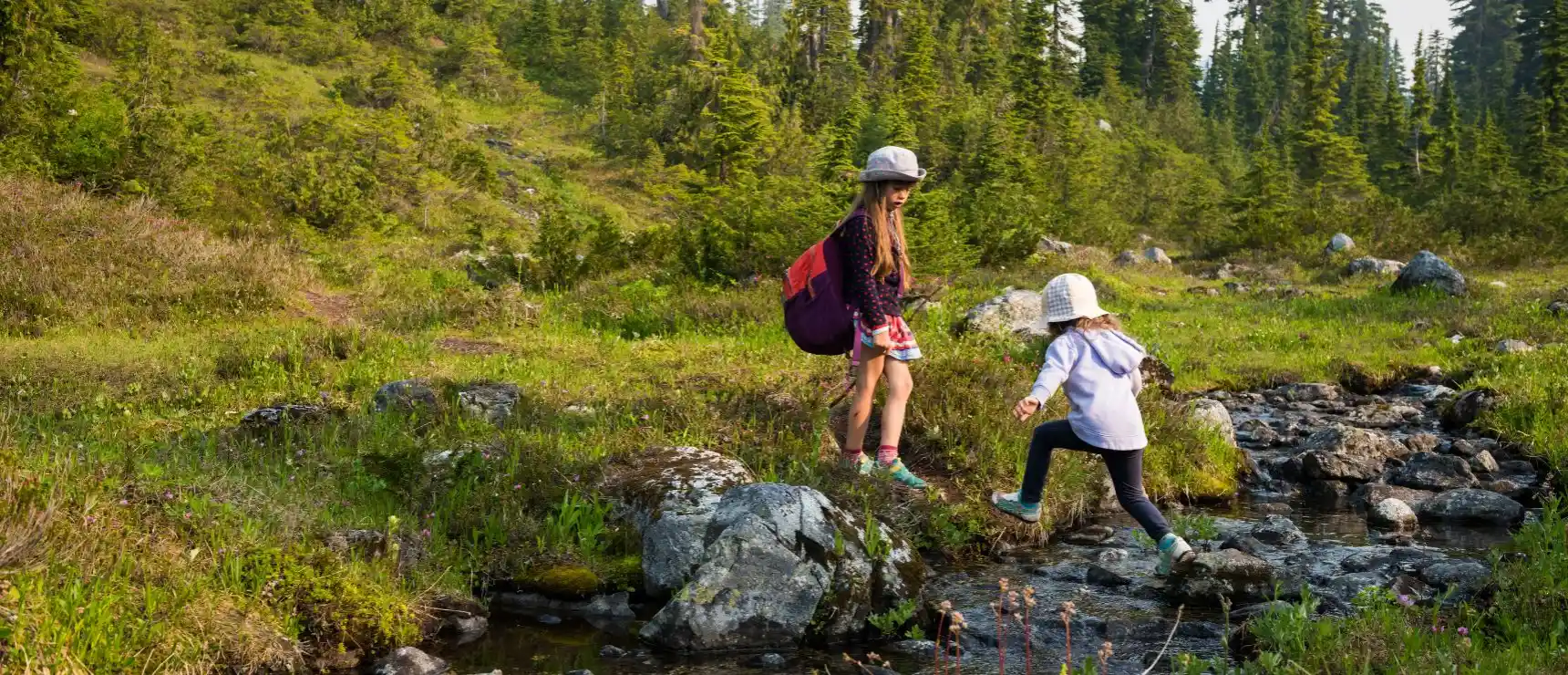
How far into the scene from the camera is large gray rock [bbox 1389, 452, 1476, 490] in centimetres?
804

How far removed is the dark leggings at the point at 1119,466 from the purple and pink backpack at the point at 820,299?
1.31m

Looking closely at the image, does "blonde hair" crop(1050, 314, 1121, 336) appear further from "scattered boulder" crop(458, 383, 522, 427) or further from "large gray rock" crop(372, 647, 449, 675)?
"scattered boulder" crop(458, 383, 522, 427)

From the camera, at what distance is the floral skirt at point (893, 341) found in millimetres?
6406

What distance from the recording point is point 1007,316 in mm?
11688

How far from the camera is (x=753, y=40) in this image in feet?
161

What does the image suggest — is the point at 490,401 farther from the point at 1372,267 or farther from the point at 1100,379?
the point at 1372,267

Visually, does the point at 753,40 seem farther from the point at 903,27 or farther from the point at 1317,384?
the point at 1317,384

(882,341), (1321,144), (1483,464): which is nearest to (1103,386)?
(882,341)

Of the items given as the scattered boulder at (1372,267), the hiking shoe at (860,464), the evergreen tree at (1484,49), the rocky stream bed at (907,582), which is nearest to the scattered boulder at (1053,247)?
the scattered boulder at (1372,267)

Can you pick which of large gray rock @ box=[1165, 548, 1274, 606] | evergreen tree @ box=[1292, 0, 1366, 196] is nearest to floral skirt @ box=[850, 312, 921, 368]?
large gray rock @ box=[1165, 548, 1274, 606]

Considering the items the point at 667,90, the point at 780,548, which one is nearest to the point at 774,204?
the point at 780,548

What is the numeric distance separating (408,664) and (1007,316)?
8.34 meters

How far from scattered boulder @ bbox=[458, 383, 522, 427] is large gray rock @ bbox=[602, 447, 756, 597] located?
5.24 ft

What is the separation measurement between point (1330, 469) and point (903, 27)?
4663 cm
